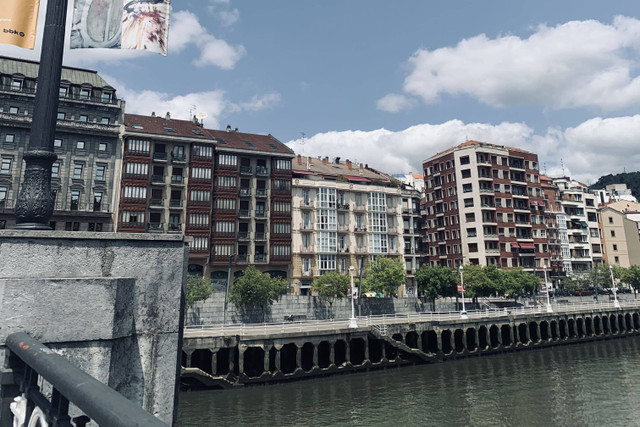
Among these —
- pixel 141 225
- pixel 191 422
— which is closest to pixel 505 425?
pixel 191 422

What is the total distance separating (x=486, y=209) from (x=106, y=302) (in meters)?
83.3

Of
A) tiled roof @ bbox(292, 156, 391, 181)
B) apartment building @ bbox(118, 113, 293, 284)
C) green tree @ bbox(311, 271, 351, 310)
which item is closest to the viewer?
green tree @ bbox(311, 271, 351, 310)

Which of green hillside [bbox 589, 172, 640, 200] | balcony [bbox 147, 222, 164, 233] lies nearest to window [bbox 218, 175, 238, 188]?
balcony [bbox 147, 222, 164, 233]

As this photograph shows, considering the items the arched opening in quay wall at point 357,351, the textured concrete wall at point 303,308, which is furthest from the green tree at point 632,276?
the arched opening in quay wall at point 357,351

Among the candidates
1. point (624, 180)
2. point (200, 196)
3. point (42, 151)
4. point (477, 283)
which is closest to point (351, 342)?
point (477, 283)

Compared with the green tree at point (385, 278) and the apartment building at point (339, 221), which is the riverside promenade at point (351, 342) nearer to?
the green tree at point (385, 278)

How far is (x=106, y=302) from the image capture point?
13.4 ft

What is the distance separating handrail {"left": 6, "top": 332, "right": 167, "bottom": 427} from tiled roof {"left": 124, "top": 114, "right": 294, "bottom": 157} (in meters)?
61.8

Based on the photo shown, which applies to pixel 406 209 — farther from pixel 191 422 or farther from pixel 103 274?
pixel 103 274

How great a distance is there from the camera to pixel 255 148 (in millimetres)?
66750

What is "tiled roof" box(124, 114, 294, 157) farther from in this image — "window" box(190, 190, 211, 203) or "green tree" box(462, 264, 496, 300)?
"green tree" box(462, 264, 496, 300)

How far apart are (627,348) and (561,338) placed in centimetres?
740

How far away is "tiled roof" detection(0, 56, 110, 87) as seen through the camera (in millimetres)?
57656

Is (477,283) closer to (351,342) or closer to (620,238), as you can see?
(351,342)
